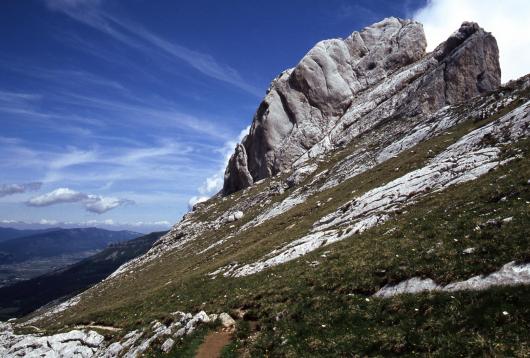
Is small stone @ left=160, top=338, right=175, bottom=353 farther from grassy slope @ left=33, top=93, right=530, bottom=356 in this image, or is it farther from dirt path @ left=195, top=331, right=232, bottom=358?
grassy slope @ left=33, top=93, right=530, bottom=356

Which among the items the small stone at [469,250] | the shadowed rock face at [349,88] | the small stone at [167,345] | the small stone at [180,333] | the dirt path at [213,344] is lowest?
the dirt path at [213,344]

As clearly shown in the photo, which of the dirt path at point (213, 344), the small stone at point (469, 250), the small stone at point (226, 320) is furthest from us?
the small stone at point (226, 320)

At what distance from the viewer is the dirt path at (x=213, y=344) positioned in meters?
22.3

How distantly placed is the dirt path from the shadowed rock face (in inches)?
3272

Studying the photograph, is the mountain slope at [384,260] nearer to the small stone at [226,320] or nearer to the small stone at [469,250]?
the small stone at [469,250]

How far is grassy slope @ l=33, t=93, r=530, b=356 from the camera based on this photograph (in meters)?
14.9

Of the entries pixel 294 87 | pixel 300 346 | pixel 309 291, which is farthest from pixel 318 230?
pixel 294 87

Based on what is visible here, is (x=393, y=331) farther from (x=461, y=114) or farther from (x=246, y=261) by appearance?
(x=461, y=114)

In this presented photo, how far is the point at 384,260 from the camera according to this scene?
2469cm

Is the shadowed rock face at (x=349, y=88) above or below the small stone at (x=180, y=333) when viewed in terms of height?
above

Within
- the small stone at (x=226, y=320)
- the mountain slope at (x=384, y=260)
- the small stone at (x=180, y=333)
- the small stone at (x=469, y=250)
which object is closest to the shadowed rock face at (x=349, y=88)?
the mountain slope at (x=384, y=260)

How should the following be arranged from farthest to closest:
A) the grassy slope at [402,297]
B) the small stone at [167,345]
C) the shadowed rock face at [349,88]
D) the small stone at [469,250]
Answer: the shadowed rock face at [349,88] < the small stone at [167,345] < the small stone at [469,250] < the grassy slope at [402,297]

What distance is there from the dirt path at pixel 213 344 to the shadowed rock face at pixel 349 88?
83.1 metres

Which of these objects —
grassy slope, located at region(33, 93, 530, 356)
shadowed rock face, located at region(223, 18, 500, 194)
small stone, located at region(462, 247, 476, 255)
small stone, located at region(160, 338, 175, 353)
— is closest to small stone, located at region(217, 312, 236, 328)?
grassy slope, located at region(33, 93, 530, 356)
